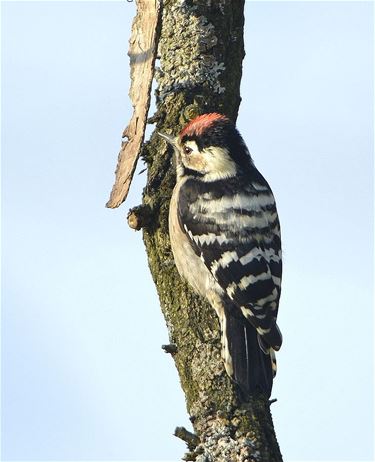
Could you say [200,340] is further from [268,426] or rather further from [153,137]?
[153,137]

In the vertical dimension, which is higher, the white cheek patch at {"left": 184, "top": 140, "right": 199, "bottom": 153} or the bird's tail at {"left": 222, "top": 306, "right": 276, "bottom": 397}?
the white cheek patch at {"left": 184, "top": 140, "right": 199, "bottom": 153}

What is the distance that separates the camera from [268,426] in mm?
5031

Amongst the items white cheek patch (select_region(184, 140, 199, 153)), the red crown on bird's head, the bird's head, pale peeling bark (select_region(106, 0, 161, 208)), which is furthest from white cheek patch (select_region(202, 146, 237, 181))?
pale peeling bark (select_region(106, 0, 161, 208))

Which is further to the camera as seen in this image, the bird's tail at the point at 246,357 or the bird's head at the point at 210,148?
the bird's head at the point at 210,148

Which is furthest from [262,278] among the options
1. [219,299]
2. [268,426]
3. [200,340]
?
[268,426]

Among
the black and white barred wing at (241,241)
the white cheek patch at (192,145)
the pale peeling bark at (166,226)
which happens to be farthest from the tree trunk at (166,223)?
the black and white barred wing at (241,241)

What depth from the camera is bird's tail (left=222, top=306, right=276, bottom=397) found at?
17.0 feet

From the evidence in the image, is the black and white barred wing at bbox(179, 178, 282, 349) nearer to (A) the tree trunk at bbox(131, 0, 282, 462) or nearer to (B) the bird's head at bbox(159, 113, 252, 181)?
(B) the bird's head at bbox(159, 113, 252, 181)

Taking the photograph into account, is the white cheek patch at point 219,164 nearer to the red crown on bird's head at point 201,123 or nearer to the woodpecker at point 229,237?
the woodpecker at point 229,237

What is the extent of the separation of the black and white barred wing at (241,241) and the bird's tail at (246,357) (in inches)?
2.9

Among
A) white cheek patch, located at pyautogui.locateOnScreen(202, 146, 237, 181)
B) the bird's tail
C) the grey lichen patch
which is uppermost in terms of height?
the grey lichen patch

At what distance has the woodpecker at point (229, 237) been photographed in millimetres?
5648

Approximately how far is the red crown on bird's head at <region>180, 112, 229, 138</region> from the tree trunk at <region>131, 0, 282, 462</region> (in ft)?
0.22

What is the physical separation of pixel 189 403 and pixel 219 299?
72 centimetres
